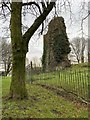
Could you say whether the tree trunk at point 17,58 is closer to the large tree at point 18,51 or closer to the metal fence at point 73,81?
the large tree at point 18,51

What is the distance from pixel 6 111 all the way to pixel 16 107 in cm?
51

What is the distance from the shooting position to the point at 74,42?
6009 cm

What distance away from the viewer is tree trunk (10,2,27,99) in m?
9.99

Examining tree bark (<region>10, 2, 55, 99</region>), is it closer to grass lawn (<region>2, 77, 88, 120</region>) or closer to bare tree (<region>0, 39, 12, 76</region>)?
grass lawn (<region>2, 77, 88, 120</region>)

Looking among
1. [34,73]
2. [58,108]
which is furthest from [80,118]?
[34,73]

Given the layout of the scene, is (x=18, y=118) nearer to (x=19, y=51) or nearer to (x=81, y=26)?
(x=19, y=51)

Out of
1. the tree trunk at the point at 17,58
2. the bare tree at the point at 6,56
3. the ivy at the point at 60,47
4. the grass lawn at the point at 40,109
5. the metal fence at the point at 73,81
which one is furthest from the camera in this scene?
the bare tree at the point at 6,56

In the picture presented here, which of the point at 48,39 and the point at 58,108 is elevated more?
the point at 48,39

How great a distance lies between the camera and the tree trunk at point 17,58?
32.8 feet

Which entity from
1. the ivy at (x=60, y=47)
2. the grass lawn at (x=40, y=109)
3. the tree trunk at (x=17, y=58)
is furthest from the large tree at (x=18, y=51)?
the ivy at (x=60, y=47)

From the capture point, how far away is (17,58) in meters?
10.1

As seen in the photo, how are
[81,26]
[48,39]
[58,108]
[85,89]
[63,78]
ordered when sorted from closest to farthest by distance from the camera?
[58,108] → [81,26] → [85,89] → [63,78] → [48,39]

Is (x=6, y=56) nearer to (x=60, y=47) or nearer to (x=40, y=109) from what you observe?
(x=60, y=47)

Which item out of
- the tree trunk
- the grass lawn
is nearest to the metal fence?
the grass lawn
